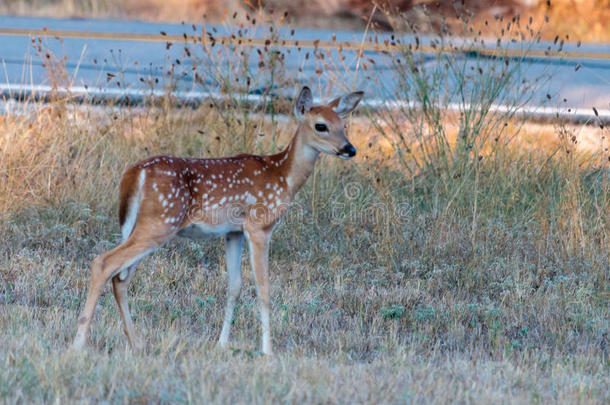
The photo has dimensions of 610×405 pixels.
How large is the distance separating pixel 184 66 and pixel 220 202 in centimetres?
727

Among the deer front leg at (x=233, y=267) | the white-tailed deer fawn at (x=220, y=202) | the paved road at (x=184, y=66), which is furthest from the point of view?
the paved road at (x=184, y=66)

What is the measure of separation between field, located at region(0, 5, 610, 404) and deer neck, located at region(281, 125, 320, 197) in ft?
3.59

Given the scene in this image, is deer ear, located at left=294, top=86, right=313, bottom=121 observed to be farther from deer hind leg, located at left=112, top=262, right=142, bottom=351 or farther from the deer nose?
deer hind leg, located at left=112, top=262, right=142, bottom=351

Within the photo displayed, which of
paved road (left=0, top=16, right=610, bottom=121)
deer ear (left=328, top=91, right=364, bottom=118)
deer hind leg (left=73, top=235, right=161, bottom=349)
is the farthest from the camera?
paved road (left=0, top=16, right=610, bottom=121)

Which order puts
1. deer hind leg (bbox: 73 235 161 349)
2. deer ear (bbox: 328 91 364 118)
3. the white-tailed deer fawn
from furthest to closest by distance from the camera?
deer ear (bbox: 328 91 364 118)
the white-tailed deer fawn
deer hind leg (bbox: 73 235 161 349)

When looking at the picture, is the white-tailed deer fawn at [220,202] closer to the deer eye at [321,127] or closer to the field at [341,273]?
the deer eye at [321,127]

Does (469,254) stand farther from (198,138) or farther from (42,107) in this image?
(42,107)

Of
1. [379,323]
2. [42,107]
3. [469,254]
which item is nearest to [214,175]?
[379,323]

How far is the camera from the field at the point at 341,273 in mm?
5578

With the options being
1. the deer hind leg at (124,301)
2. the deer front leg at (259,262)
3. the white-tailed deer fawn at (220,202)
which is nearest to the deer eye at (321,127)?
the white-tailed deer fawn at (220,202)

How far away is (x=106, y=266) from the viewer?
6.32 metres

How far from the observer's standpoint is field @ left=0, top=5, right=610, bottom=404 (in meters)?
5.58

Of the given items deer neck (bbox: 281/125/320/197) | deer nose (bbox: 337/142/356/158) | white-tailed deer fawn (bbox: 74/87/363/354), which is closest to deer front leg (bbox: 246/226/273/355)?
white-tailed deer fawn (bbox: 74/87/363/354)

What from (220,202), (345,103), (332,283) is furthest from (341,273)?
(220,202)
